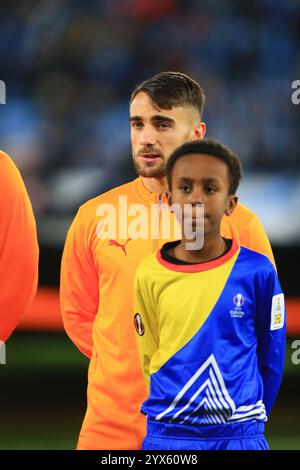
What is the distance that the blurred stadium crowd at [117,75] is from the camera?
29.2 ft

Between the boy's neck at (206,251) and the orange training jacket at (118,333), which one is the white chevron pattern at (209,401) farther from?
the orange training jacket at (118,333)

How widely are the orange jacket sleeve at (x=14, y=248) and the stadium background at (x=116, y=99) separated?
418cm

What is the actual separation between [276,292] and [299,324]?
18.0 ft

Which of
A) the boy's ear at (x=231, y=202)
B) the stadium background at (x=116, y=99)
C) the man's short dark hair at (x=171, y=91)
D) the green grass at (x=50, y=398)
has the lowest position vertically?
the green grass at (x=50, y=398)

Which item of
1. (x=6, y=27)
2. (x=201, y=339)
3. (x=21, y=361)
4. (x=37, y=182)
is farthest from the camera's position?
(x=6, y=27)

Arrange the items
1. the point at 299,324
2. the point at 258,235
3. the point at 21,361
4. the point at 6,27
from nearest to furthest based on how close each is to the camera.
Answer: the point at 258,235, the point at 21,361, the point at 299,324, the point at 6,27

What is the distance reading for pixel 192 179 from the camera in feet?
9.00

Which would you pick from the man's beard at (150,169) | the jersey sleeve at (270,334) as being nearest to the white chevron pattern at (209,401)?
the jersey sleeve at (270,334)

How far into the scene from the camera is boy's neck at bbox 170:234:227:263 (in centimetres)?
277

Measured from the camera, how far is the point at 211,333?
2688mm

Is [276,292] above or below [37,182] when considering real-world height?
below

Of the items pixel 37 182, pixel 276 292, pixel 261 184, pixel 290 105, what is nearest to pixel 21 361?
pixel 37 182

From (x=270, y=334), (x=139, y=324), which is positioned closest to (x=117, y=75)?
(x=139, y=324)

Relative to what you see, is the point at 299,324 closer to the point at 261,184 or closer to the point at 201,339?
the point at 261,184
